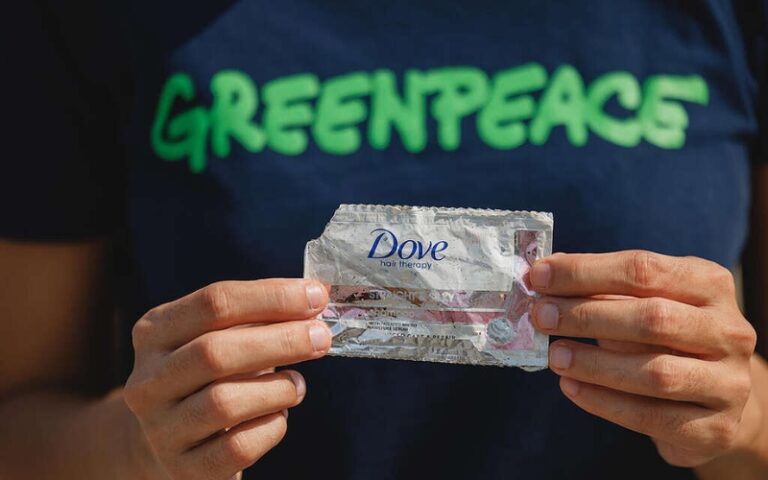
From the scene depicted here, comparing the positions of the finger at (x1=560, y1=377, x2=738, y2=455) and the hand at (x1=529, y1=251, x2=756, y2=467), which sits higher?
the hand at (x1=529, y1=251, x2=756, y2=467)

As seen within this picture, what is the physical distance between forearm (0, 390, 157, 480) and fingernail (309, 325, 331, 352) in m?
0.42

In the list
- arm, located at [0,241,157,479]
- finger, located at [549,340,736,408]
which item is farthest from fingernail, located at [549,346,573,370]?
arm, located at [0,241,157,479]

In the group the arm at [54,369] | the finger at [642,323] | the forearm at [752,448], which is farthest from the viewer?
the arm at [54,369]

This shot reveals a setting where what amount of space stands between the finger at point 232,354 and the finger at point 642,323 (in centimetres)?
34

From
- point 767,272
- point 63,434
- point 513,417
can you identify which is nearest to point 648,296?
point 513,417

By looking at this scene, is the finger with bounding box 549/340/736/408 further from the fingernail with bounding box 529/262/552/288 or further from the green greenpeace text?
the green greenpeace text

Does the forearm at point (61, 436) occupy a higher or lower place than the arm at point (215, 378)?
lower

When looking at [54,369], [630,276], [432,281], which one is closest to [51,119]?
[54,369]

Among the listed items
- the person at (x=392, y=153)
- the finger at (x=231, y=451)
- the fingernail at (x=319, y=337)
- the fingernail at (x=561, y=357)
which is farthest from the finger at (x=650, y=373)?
the finger at (x=231, y=451)

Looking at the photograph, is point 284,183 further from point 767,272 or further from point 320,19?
point 767,272

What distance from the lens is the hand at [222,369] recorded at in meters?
1.08

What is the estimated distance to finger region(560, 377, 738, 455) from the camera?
112 cm

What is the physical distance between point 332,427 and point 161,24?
2.39ft

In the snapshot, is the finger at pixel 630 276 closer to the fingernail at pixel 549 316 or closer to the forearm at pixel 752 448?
the fingernail at pixel 549 316
